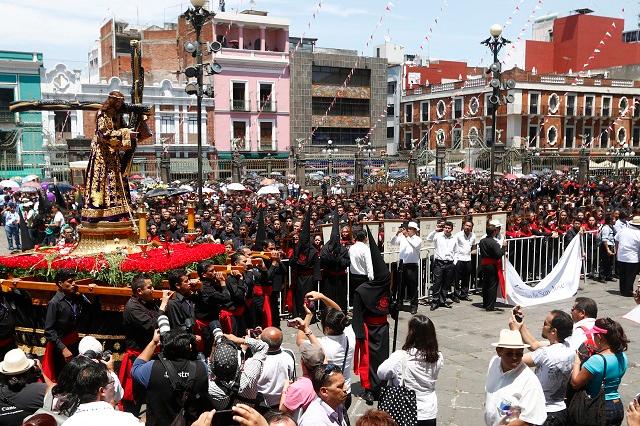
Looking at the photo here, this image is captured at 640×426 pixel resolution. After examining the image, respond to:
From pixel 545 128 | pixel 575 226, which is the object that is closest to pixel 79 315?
pixel 575 226

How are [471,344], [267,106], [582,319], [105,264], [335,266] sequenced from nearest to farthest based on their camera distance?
[582,319] < [105,264] < [471,344] < [335,266] < [267,106]

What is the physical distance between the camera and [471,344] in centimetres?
920

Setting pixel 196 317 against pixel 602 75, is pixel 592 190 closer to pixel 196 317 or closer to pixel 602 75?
pixel 196 317

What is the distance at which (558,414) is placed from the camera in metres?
4.86

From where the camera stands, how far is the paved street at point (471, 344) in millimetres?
6922

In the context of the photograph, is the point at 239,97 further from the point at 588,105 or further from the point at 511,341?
the point at 511,341

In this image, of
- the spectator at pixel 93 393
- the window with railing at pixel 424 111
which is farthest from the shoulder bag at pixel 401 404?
the window with railing at pixel 424 111

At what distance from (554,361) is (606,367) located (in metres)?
0.38

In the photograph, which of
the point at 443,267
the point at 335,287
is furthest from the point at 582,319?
the point at 443,267

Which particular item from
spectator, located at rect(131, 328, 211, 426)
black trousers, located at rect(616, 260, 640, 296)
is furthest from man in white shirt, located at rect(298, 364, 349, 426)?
black trousers, located at rect(616, 260, 640, 296)

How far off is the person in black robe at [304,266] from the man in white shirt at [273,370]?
5173mm

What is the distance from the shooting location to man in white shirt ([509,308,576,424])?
4820 millimetres

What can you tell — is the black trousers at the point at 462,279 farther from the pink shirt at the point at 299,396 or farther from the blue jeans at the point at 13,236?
the blue jeans at the point at 13,236

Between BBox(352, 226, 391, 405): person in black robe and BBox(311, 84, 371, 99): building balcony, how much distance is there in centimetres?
4335
